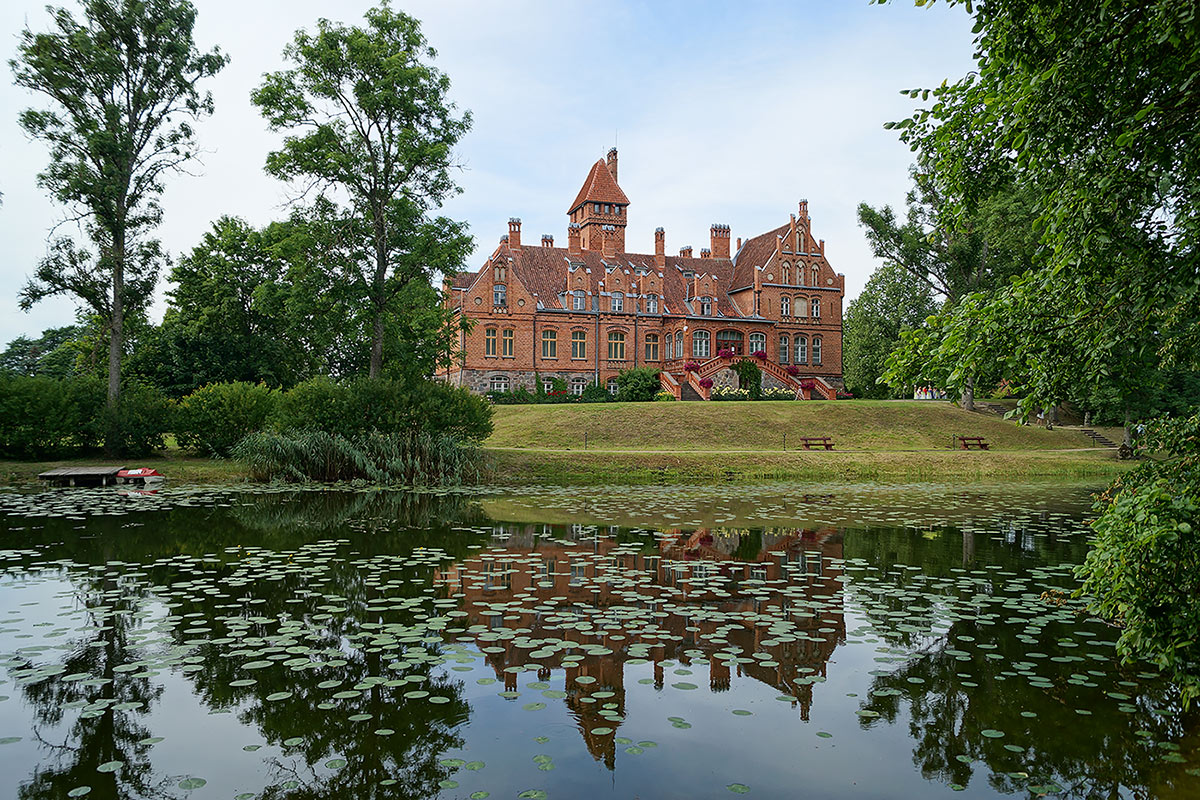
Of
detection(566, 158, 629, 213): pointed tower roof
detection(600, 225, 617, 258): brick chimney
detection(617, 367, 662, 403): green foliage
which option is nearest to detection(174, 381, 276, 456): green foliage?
detection(617, 367, 662, 403): green foliage

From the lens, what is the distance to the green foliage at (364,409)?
2039 cm

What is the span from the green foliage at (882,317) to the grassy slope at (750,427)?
1115cm

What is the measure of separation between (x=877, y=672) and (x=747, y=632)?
1.21 metres

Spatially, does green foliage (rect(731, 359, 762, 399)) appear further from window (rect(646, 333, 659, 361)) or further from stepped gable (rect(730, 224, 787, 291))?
stepped gable (rect(730, 224, 787, 291))

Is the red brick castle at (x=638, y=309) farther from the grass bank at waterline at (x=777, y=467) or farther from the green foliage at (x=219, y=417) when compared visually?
the green foliage at (x=219, y=417)

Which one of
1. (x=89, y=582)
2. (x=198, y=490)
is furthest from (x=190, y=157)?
(x=89, y=582)

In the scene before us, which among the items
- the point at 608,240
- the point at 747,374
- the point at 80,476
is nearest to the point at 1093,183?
the point at 80,476

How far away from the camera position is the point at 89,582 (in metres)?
8.13

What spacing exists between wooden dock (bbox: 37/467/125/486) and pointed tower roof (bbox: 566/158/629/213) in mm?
42260

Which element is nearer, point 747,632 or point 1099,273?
point 1099,273

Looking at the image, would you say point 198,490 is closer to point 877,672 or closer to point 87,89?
point 87,89

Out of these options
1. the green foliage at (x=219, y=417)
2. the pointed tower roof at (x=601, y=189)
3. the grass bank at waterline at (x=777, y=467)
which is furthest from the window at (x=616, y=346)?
the green foliage at (x=219, y=417)

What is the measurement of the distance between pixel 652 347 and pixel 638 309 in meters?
2.98

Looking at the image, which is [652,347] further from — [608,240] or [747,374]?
[608,240]
